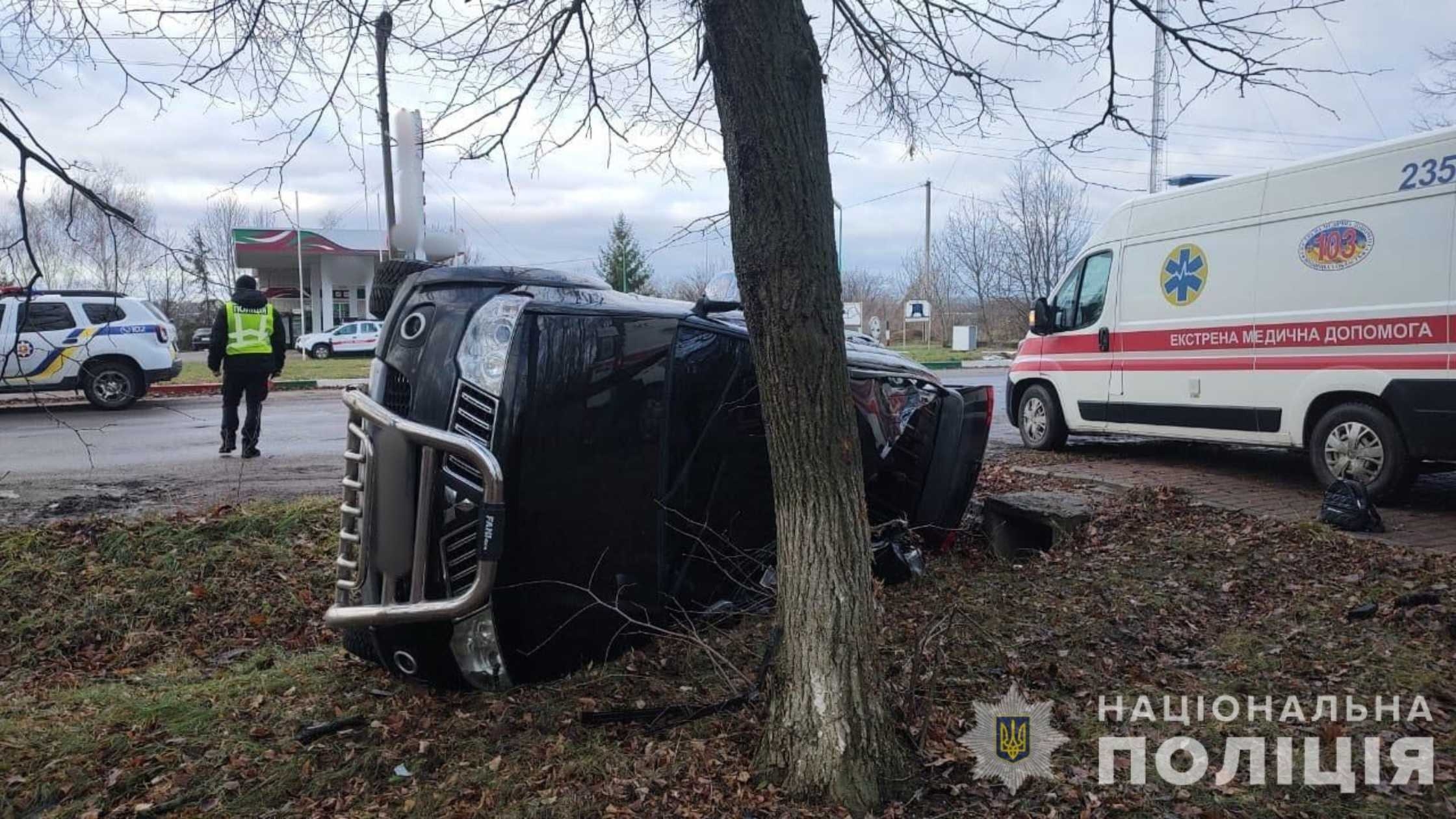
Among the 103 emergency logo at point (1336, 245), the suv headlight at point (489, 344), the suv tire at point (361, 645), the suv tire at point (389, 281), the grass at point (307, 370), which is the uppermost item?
the 103 emergency logo at point (1336, 245)

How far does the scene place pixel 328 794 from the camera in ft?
9.25

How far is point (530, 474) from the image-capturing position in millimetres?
3012

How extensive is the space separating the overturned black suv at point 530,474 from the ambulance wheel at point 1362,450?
5.11 m

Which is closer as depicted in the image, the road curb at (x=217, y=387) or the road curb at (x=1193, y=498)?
the road curb at (x=1193, y=498)

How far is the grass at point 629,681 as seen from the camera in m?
2.75

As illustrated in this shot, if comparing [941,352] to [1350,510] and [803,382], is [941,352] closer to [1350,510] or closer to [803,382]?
[1350,510]

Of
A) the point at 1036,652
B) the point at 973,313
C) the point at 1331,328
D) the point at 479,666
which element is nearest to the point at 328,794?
the point at 479,666

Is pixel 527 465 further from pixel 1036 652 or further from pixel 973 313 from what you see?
pixel 973 313

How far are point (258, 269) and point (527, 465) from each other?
159ft

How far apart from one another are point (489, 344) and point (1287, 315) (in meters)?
6.42

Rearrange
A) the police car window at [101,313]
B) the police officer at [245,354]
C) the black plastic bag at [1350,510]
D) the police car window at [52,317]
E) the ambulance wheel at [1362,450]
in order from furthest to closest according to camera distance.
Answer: the police car window at [101,313]
the police car window at [52,317]
the police officer at [245,354]
the ambulance wheel at [1362,450]
the black plastic bag at [1350,510]

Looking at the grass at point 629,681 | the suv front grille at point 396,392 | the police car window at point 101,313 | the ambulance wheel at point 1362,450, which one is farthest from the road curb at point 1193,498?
the police car window at point 101,313

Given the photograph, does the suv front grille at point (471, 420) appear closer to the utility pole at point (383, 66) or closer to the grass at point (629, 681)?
the grass at point (629, 681)

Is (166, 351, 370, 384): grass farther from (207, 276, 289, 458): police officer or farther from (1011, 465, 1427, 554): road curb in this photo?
(1011, 465, 1427, 554): road curb
